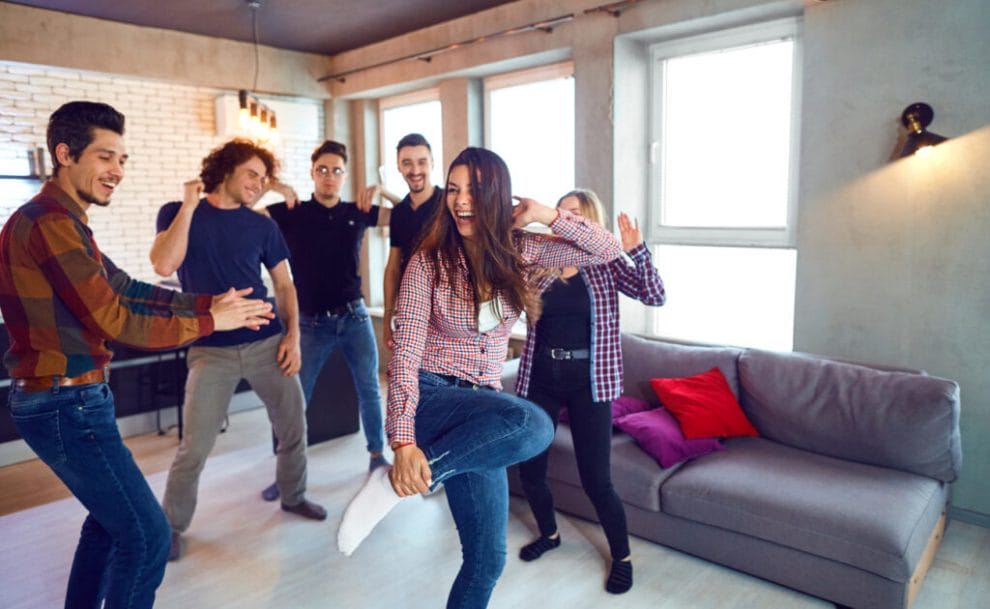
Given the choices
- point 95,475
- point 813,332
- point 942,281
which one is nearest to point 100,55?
point 95,475

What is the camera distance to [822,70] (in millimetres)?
3557

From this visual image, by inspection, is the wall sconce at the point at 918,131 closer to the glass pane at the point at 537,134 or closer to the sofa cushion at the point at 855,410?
the sofa cushion at the point at 855,410

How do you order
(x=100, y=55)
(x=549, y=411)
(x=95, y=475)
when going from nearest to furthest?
Answer: (x=95, y=475), (x=549, y=411), (x=100, y=55)

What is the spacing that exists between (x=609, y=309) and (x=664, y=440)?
77 cm

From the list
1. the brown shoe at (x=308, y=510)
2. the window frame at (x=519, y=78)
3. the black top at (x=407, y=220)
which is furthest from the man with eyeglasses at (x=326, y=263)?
the window frame at (x=519, y=78)

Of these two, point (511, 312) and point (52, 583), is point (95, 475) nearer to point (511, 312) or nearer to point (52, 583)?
point (511, 312)

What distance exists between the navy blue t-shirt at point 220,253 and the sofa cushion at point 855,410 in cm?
237

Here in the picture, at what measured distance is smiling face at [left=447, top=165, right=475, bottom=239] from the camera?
1.90 m

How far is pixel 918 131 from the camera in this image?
10.4 feet

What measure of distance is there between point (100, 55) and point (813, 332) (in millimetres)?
5235

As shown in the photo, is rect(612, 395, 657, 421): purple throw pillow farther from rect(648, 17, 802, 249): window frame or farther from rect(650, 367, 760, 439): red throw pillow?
rect(648, 17, 802, 249): window frame

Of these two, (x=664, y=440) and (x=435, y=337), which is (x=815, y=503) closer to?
(x=664, y=440)

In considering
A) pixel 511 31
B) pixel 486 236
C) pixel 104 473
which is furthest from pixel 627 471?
pixel 511 31

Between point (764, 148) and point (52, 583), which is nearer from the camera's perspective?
point (52, 583)
